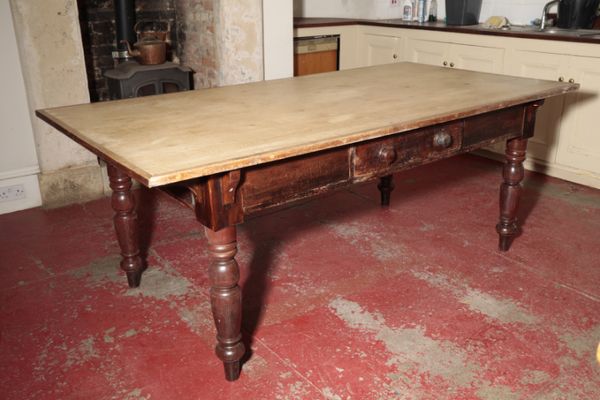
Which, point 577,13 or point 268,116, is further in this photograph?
point 577,13

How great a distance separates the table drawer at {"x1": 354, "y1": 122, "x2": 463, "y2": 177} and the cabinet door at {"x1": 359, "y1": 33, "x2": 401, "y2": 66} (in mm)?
2812

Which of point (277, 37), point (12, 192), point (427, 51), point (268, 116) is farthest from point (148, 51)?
point (427, 51)

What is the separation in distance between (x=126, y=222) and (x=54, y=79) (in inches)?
56.9

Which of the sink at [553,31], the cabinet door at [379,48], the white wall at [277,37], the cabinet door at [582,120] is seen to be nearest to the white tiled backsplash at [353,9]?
the sink at [553,31]

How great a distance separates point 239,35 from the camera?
3832 millimetres

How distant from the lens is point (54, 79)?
11.1ft

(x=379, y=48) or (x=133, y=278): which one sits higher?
(x=379, y=48)

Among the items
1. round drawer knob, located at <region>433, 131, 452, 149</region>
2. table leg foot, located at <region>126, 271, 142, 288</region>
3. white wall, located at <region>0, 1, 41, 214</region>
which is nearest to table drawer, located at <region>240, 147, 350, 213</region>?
round drawer knob, located at <region>433, 131, 452, 149</region>

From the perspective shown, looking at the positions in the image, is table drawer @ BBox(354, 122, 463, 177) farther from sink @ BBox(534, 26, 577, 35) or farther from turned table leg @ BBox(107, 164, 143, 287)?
sink @ BBox(534, 26, 577, 35)

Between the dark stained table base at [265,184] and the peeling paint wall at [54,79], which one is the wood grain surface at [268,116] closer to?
the dark stained table base at [265,184]

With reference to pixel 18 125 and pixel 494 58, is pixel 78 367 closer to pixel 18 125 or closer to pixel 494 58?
pixel 18 125

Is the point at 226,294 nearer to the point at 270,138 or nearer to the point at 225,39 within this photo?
the point at 270,138

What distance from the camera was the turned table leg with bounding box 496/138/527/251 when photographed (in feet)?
8.63

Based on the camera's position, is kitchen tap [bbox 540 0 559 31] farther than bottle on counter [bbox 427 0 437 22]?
No
